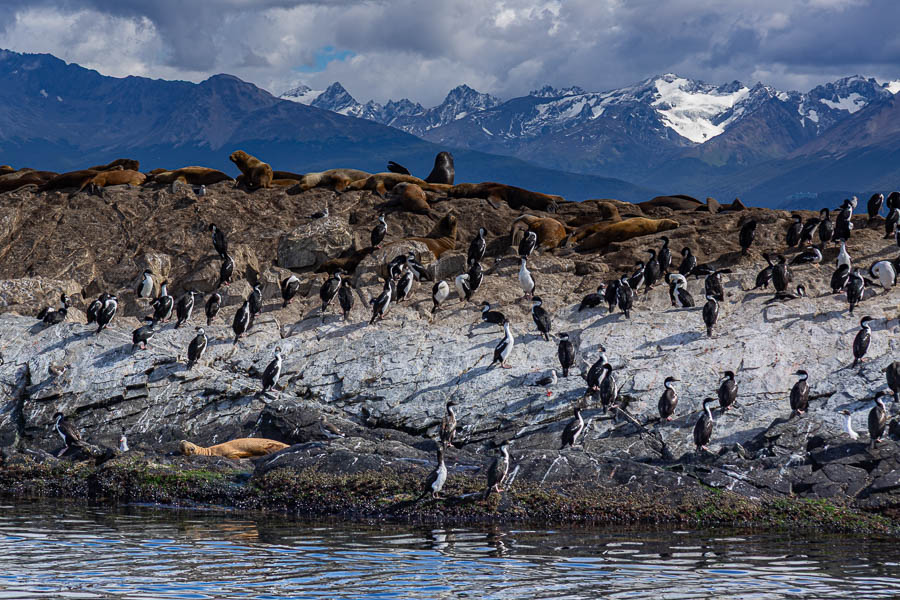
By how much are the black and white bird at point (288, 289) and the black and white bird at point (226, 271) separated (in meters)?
1.79

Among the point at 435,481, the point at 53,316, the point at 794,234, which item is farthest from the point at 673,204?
the point at 435,481

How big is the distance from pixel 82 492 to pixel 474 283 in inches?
404

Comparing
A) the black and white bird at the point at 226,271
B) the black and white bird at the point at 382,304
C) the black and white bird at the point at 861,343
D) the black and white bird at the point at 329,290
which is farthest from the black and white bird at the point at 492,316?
the black and white bird at the point at 861,343

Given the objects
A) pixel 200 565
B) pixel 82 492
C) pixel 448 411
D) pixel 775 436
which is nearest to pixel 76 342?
pixel 82 492

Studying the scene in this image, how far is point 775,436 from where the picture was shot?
18453mm

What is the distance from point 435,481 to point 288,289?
10.1m

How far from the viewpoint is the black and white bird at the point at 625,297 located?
74.1 feet

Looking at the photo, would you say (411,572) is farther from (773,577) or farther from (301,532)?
(773,577)

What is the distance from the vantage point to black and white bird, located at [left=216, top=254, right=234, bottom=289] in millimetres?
26109

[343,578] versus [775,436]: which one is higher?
[775,436]

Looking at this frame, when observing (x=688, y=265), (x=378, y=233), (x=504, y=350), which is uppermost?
(x=378, y=233)

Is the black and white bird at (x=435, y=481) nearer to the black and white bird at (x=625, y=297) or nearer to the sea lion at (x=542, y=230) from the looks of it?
the black and white bird at (x=625, y=297)

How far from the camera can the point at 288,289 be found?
24.9 meters

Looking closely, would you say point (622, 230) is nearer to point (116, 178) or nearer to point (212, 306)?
point (212, 306)
